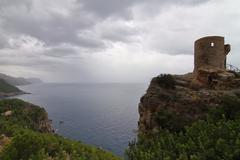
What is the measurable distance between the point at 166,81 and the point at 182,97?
10.7 feet

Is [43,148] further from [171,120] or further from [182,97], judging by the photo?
[182,97]

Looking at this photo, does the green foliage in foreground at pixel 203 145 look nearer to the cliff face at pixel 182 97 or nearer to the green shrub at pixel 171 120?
the green shrub at pixel 171 120

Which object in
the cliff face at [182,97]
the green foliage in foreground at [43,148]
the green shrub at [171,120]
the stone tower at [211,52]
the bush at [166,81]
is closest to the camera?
the green shrub at [171,120]

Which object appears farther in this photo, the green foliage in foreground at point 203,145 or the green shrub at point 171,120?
the green shrub at point 171,120

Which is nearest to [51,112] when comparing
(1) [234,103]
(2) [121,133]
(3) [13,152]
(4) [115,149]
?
(2) [121,133]

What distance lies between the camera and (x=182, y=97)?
24.9 meters

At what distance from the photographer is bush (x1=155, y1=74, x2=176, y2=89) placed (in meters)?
27.2

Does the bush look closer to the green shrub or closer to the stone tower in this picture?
the stone tower

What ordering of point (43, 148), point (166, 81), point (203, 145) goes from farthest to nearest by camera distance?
point (166, 81)
point (43, 148)
point (203, 145)

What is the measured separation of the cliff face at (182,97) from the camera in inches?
901

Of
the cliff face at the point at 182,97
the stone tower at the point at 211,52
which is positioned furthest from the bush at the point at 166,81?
the stone tower at the point at 211,52

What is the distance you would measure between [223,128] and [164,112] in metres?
8.46

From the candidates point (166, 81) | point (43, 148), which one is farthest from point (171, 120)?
point (43, 148)

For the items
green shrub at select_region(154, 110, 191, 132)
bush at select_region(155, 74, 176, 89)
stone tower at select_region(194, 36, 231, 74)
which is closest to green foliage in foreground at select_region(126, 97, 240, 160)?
green shrub at select_region(154, 110, 191, 132)
